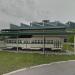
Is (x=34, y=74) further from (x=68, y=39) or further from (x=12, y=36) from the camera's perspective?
(x=68, y=39)

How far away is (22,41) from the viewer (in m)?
28.4

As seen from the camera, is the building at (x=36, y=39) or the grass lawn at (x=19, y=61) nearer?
the grass lawn at (x=19, y=61)

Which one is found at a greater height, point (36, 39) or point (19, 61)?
point (36, 39)

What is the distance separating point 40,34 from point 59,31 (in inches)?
105

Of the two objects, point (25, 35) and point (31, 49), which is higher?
point (25, 35)

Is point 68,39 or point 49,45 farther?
point 68,39

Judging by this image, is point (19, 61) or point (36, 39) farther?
point (36, 39)

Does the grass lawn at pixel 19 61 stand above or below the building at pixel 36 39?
below

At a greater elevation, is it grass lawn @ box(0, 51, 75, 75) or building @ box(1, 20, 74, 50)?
building @ box(1, 20, 74, 50)

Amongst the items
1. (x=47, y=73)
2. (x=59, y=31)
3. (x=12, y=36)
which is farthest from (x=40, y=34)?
(x=47, y=73)

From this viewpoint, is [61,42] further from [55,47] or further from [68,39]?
[68,39]

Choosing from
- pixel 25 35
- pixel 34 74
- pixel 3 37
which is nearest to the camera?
pixel 34 74

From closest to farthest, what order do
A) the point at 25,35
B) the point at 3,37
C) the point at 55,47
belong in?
the point at 55,47, the point at 25,35, the point at 3,37

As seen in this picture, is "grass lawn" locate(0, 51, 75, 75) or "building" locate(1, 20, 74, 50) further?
"building" locate(1, 20, 74, 50)
